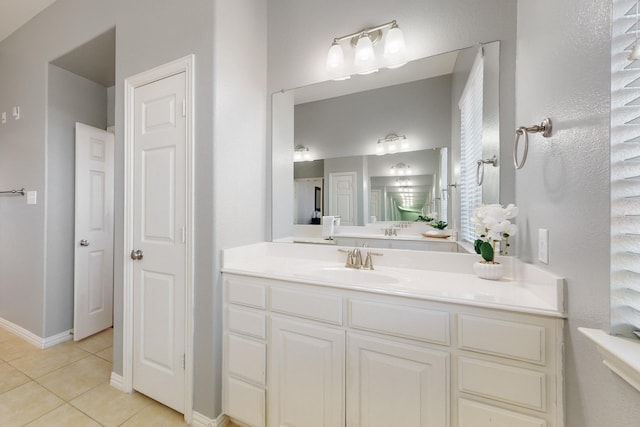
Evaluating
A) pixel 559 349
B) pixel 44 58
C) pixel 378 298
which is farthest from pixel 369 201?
pixel 44 58

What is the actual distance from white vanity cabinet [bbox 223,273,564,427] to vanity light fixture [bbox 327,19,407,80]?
1.31 m

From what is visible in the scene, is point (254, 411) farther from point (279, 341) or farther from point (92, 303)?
point (92, 303)

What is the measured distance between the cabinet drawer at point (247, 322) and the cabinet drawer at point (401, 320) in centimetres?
51

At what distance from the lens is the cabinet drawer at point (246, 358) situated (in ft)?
4.84

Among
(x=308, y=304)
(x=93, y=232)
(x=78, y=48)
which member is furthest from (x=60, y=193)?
(x=308, y=304)

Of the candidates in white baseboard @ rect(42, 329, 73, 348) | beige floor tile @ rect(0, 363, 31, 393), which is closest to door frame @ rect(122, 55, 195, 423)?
beige floor tile @ rect(0, 363, 31, 393)

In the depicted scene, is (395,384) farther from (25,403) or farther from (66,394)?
(25,403)

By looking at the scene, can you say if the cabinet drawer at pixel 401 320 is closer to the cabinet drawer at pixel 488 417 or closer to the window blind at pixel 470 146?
the cabinet drawer at pixel 488 417

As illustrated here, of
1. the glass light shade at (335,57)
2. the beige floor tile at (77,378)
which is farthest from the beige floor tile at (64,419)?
the glass light shade at (335,57)

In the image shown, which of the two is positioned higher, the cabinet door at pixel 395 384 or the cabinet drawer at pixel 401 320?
the cabinet drawer at pixel 401 320

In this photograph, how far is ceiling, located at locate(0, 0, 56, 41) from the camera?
93.7 inches

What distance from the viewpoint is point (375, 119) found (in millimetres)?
1882

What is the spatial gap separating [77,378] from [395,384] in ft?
7.59

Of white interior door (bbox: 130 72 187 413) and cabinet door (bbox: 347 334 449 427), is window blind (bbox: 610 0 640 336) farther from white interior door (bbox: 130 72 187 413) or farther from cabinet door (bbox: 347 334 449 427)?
white interior door (bbox: 130 72 187 413)
